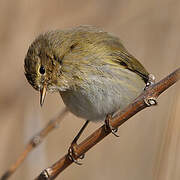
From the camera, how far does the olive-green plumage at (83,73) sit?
264cm

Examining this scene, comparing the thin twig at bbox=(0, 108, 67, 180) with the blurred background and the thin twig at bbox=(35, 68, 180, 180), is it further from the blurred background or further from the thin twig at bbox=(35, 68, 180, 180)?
the blurred background

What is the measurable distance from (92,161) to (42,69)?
150 cm

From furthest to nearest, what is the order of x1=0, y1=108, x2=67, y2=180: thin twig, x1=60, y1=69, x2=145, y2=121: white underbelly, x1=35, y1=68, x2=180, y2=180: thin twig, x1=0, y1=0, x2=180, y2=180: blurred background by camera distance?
x1=0, y1=0, x2=180, y2=180: blurred background
x1=60, y1=69, x2=145, y2=121: white underbelly
x1=0, y1=108, x2=67, y2=180: thin twig
x1=35, y1=68, x2=180, y2=180: thin twig

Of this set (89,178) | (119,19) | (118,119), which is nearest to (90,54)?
(118,119)

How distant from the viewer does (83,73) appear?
2637mm

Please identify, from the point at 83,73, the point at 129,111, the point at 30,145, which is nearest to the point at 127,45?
the point at 83,73

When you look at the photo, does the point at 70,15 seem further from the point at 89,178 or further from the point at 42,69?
the point at 89,178

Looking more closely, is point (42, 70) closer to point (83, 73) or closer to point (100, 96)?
point (83, 73)

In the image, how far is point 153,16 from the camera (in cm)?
370

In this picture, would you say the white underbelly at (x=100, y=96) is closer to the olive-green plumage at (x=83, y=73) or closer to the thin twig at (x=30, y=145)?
the olive-green plumage at (x=83, y=73)

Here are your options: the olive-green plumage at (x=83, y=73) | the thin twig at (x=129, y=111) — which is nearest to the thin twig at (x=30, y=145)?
the thin twig at (x=129, y=111)

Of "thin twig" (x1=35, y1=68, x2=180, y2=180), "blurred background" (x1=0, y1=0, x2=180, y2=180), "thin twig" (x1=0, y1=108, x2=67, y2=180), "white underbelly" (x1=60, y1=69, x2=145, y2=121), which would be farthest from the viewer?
→ "blurred background" (x1=0, y1=0, x2=180, y2=180)

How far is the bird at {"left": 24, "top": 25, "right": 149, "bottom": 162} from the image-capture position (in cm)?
263

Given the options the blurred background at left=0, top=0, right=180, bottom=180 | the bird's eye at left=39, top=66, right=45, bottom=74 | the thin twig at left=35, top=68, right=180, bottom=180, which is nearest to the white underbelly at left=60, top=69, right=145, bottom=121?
the bird's eye at left=39, top=66, right=45, bottom=74
